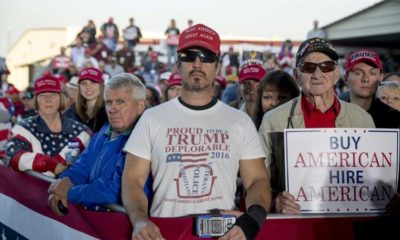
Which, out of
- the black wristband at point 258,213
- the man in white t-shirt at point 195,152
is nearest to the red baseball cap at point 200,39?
the man in white t-shirt at point 195,152

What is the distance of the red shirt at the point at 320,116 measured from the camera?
4848 millimetres

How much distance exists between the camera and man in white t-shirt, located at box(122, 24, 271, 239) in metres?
4.11

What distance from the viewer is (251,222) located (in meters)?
3.84

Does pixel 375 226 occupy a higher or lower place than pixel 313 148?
lower

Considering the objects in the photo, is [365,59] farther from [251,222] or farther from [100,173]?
[251,222]

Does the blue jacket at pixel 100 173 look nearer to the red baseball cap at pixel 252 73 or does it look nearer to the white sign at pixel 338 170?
the white sign at pixel 338 170

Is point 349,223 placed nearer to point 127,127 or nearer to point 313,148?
point 313,148

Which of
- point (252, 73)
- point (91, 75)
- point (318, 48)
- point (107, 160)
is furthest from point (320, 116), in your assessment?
point (91, 75)

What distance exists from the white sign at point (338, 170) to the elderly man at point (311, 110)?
334 mm

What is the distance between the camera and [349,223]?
4.20m

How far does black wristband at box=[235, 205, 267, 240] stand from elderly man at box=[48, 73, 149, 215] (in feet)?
3.28

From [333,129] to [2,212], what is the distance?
3159 millimetres

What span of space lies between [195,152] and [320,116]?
1126 millimetres

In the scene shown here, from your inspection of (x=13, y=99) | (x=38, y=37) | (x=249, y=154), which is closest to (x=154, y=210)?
(x=249, y=154)
